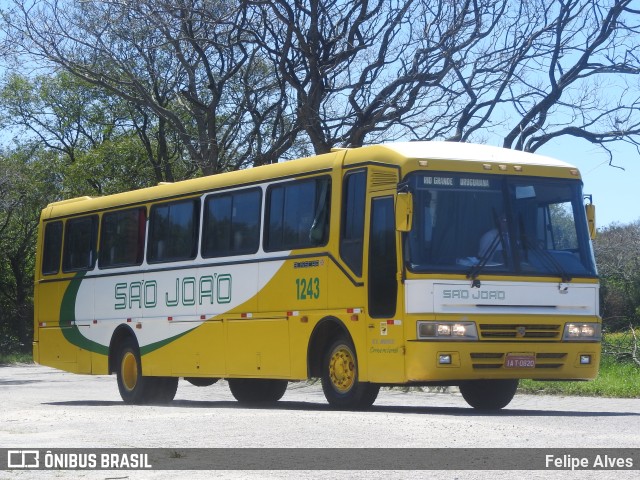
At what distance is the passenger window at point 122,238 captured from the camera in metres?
22.3

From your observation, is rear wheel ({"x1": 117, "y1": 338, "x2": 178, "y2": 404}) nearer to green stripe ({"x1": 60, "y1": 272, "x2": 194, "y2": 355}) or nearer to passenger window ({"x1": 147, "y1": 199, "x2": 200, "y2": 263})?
green stripe ({"x1": 60, "y1": 272, "x2": 194, "y2": 355})

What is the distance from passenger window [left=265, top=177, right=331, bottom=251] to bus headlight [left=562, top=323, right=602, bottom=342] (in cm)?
338

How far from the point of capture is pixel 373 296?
54.3 ft

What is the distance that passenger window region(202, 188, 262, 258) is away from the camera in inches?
759

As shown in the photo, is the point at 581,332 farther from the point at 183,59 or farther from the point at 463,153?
the point at 183,59

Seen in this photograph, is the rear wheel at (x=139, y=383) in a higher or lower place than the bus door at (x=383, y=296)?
lower

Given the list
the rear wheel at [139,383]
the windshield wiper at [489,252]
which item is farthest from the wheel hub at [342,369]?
the rear wheel at [139,383]

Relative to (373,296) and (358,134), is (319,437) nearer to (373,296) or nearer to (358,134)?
(373,296)

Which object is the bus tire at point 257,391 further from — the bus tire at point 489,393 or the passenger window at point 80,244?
the bus tire at point 489,393

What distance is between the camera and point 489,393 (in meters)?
18.3

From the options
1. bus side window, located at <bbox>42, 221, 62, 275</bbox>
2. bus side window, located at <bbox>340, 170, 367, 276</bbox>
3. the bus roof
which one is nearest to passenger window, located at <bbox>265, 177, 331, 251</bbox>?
bus side window, located at <bbox>340, 170, 367, 276</bbox>

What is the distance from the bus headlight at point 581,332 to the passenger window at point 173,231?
642 centimetres

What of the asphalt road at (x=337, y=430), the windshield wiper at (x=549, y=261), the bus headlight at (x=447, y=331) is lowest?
the asphalt road at (x=337, y=430)

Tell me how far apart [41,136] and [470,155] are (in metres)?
46.6
